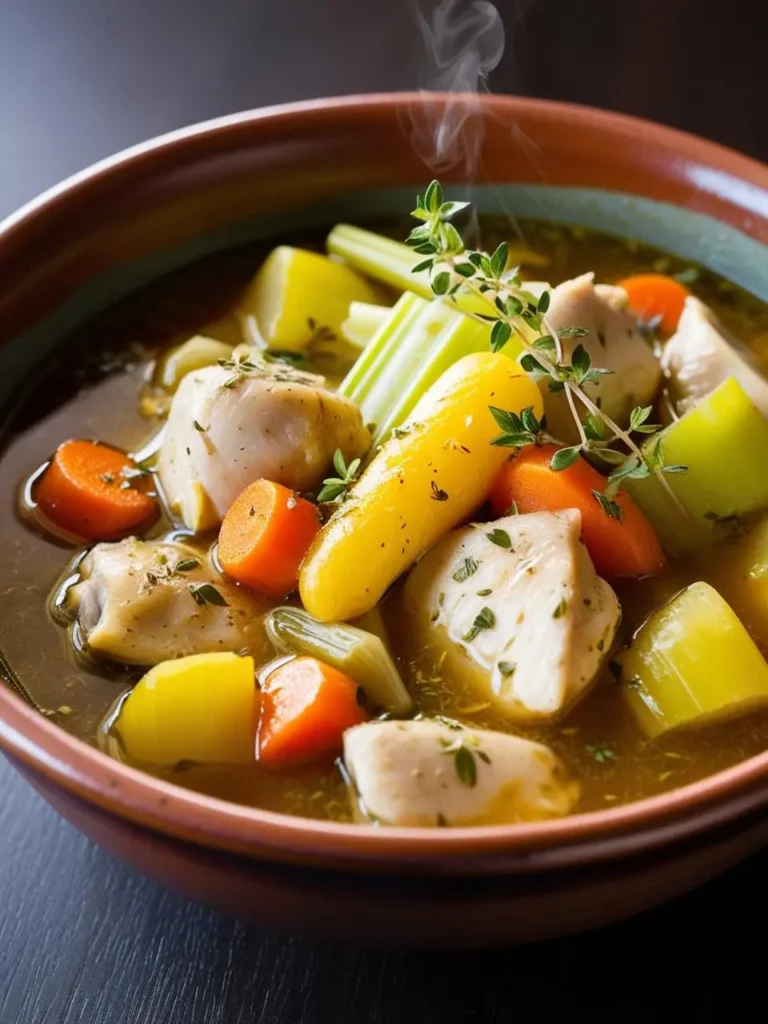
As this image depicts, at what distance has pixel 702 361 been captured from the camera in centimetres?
214

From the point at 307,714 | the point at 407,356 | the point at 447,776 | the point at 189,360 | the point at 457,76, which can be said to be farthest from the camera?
the point at 457,76

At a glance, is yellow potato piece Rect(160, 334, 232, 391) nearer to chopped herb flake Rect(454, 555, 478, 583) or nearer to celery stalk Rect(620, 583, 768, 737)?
chopped herb flake Rect(454, 555, 478, 583)

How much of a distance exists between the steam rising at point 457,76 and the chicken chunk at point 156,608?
1.14 m

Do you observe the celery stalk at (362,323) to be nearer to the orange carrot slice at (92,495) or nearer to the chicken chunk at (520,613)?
the orange carrot slice at (92,495)

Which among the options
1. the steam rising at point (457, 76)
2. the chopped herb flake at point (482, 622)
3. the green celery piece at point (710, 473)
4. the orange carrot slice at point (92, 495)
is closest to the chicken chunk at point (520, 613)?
the chopped herb flake at point (482, 622)

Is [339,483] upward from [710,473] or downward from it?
downward

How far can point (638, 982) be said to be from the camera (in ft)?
5.18

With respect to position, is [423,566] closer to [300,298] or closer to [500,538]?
[500,538]

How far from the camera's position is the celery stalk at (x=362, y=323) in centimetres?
226

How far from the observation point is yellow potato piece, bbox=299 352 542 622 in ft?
5.63

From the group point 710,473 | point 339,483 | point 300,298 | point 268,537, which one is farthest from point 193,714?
point 300,298

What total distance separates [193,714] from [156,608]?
0.64 ft

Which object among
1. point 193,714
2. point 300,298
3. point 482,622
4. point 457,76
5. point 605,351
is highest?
point 457,76

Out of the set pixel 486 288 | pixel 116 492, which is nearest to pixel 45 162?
pixel 116 492
